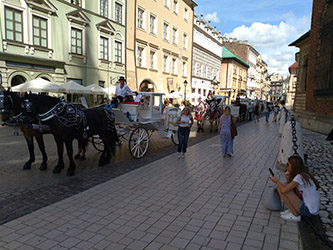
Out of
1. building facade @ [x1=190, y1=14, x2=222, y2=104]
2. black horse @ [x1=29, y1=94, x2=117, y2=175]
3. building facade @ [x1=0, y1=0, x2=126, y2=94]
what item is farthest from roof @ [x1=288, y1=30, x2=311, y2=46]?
black horse @ [x1=29, y1=94, x2=117, y2=175]

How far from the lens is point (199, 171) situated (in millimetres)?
6660

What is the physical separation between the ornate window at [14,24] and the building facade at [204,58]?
24.6m

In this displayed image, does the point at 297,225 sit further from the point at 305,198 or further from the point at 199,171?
the point at 199,171

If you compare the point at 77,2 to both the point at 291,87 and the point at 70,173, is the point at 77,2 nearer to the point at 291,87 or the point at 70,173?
the point at 70,173

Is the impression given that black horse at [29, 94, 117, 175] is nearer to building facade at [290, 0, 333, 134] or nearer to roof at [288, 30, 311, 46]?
building facade at [290, 0, 333, 134]

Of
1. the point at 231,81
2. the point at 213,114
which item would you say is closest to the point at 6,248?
the point at 213,114

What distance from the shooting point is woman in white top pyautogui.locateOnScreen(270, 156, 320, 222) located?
12.5 ft

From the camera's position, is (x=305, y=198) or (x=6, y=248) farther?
(x=305, y=198)

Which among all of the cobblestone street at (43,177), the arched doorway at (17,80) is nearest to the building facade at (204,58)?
the arched doorway at (17,80)

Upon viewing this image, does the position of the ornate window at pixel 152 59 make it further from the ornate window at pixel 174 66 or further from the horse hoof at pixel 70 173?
the horse hoof at pixel 70 173

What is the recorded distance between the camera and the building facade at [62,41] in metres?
15.1

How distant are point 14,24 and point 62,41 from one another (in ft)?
11.0

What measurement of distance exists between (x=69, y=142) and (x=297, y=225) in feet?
16.2

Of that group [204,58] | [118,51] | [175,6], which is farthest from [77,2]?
[204,58]
